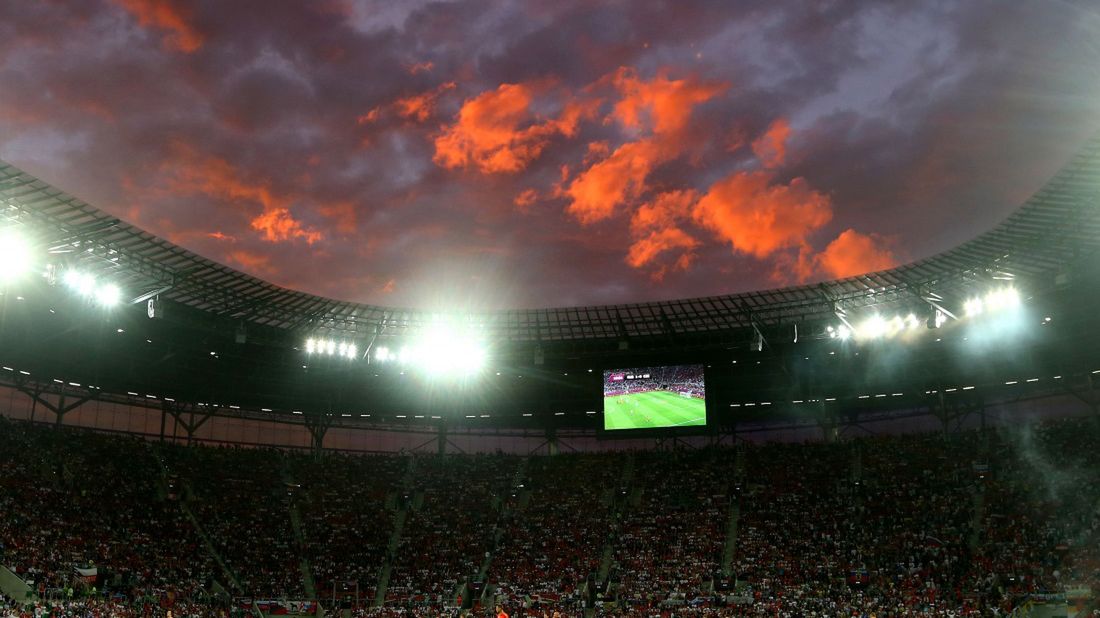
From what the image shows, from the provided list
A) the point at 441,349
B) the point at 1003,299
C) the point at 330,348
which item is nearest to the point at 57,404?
the point at 330,348

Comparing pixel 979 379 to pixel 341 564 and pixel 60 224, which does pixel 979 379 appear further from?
pixel 60 224

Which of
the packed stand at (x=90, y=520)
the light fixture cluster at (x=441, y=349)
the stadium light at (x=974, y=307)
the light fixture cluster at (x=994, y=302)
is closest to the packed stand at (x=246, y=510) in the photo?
the packed stand at (x=90, y=520)

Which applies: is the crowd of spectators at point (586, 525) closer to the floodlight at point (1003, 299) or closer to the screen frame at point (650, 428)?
the screen frame at point (650, 428)

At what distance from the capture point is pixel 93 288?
132ft

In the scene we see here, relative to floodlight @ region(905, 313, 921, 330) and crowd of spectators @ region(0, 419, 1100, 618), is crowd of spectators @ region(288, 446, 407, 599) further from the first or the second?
floodlight @ region(905, 313, 921, 330)

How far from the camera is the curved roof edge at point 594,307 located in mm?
35344

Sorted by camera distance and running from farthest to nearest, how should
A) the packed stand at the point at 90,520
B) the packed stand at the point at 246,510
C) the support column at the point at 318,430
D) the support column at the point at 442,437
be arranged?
the support column at the point at 442,437, the support column at the point at 318,430, the packed stand at the point at 246,510, the packed stand at the point at 90,520

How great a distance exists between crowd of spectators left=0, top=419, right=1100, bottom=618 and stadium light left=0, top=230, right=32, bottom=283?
38.3 ft


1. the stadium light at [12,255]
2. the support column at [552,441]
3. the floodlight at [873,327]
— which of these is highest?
the stadium light at [12,255]

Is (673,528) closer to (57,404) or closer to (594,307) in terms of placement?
(594,307)

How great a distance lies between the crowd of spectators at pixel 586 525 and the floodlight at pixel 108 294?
34.9ft

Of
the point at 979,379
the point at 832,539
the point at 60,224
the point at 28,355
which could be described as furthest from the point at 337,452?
the point at 979,379

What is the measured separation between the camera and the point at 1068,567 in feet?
121

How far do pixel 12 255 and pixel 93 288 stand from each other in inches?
184
